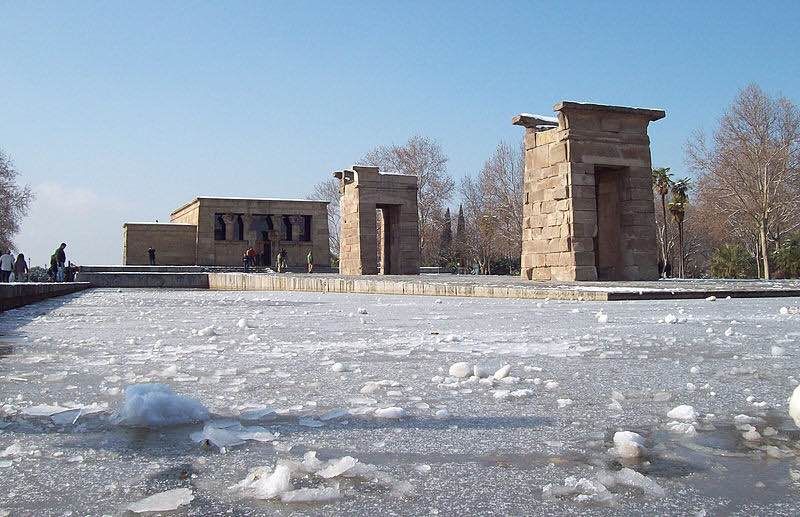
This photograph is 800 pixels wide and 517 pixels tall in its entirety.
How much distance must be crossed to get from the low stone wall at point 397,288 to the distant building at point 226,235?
2001 cm

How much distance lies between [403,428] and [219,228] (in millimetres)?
44124

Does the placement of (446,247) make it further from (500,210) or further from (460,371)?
(460,371)

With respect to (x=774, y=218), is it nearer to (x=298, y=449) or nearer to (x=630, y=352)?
(x=630, y=352)

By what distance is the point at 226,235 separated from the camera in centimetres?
4478

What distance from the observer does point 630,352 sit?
391 cm

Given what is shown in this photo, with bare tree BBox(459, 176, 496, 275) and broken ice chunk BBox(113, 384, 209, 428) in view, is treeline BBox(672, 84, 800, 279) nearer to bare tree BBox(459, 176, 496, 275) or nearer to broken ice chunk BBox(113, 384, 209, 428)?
bare tree BBox(459, 176, 496, 275)

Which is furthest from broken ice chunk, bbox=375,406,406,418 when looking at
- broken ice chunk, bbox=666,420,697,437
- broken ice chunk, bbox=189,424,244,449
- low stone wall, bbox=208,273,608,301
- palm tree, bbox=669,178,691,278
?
palm tree, bbox=669,178,691,278

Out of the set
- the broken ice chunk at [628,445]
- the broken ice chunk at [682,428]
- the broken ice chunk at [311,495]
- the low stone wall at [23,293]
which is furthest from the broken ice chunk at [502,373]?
the low stone wall at [23,293]

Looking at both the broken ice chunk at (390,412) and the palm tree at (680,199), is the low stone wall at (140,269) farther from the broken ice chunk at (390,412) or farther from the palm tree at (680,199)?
the broken ice chunk at (390,412)

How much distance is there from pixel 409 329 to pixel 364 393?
9.04 ft

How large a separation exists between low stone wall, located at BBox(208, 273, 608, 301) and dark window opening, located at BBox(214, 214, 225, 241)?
20.1 meters

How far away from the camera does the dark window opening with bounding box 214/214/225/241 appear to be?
1751 inches

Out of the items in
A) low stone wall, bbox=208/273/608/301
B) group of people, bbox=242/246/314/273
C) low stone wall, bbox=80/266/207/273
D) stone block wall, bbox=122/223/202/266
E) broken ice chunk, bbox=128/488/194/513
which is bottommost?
broken ice chunk, bbox=128/488/194/513

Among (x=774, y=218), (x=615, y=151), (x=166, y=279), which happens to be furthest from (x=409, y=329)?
(x=774, y=218)
